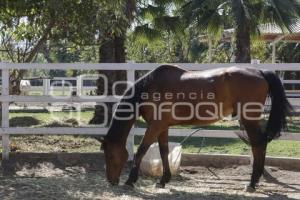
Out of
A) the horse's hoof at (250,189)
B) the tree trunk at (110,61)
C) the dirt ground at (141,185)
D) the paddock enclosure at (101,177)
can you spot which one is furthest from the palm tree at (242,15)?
the horse's hoof at (250,189)

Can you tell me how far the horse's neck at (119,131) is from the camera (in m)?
6.21

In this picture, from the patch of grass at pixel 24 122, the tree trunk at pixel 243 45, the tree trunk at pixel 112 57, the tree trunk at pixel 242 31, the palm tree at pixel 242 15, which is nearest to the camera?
the tree trunk at pixel 112 57

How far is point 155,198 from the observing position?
5.85 m

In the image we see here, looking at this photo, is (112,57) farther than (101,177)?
Yes

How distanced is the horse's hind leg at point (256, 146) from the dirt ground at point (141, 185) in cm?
17

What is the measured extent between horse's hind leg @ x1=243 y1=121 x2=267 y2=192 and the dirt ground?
0.17 meters

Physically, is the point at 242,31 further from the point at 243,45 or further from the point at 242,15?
the point at 242,15

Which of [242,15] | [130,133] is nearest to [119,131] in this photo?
[130,133]

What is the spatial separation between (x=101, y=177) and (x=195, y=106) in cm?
173

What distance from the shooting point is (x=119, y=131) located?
6.23m

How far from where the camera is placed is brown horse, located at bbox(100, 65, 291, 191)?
244 inches

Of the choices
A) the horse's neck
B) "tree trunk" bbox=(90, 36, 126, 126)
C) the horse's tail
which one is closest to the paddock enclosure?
the horse's neck

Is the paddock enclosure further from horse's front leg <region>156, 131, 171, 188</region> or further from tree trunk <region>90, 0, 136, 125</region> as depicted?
tree trunk <region>90, 0, 136, 125</region>

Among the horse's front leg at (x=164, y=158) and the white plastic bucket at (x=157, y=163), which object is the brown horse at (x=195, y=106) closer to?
the horse's front leg at (x=164, y=158)
